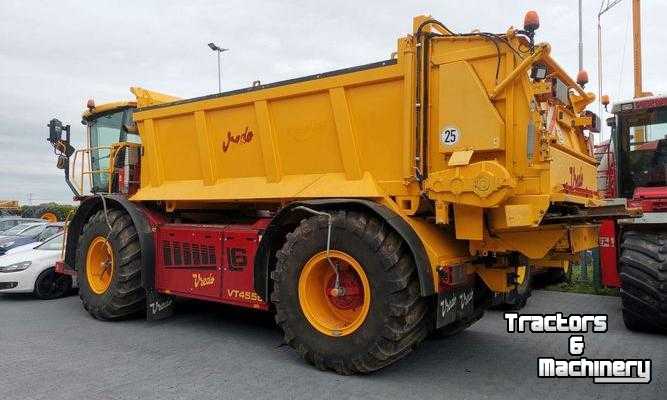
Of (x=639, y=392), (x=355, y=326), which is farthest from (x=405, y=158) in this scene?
(x=639, y=392)

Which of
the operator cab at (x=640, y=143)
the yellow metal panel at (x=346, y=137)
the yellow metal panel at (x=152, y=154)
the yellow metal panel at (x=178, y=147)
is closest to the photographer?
the yellow metal panel at (x=346, y=137)

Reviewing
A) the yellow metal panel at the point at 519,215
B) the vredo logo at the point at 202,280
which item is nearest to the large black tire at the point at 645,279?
the yellow metal panel at the point at 519,215

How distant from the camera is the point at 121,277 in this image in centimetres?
661

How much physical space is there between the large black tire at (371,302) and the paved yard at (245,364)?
19 centimetres

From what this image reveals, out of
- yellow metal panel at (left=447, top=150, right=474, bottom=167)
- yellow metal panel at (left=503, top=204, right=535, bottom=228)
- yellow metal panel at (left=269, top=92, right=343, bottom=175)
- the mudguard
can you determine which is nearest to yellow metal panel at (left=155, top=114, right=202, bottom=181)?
yellow metal panel at (left=269, top=92, right=343, bottom=175)

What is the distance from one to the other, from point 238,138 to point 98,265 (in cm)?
290

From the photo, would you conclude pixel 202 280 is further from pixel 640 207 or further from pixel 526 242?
pixel 640 207

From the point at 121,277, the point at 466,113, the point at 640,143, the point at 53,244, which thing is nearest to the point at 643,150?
the point at 640,143

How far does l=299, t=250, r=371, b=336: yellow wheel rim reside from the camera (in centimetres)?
480

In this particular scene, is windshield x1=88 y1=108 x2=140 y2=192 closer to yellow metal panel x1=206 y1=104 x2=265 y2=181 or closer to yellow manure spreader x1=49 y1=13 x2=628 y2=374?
yellow manure spreader x1=49 y1=13 x2=628 y2=374

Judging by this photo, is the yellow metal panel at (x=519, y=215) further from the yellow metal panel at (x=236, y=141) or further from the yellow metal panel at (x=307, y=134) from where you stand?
the yellow metal panel at (x=236, y=141)

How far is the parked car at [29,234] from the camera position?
38.0ft

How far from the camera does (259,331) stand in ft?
20.7

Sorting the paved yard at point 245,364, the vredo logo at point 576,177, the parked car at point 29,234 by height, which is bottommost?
the paved yard at point 245,364
